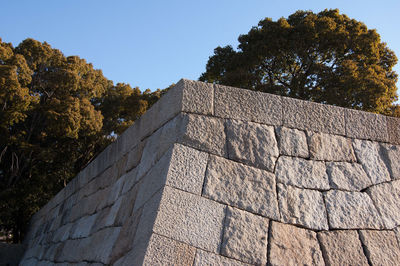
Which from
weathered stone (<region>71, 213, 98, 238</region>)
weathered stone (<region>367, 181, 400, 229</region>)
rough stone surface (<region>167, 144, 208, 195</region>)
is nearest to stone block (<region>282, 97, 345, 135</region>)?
weathered stone (<region>367, 181, 400, 229</region>)

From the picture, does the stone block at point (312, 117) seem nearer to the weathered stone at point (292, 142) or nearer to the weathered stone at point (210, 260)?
the weathered stone at point (292, 142)

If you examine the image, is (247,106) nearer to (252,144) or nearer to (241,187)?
(252,144)

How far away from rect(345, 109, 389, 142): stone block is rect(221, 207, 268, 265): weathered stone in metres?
1.46

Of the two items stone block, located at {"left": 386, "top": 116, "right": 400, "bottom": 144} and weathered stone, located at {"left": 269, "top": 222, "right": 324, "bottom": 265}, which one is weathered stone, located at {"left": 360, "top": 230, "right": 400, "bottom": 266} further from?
stone block, located at {"left": 386, "top": 116, "right": 400, "bottom": 144}

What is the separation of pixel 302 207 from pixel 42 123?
48.1 feet

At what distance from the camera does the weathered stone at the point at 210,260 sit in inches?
97.9

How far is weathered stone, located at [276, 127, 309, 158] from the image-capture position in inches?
127

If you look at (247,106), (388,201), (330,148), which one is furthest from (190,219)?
A: (388,201)

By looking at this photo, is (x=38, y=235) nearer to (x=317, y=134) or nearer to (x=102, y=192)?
(x=102, y=192)

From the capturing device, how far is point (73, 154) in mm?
16438

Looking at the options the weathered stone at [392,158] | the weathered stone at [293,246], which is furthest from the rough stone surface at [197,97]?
the weathered stone at [392,158]

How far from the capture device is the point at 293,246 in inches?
109

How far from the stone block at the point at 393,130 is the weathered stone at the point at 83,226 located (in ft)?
11.8

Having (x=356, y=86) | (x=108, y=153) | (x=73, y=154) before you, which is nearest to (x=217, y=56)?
(x=356, y=86)
